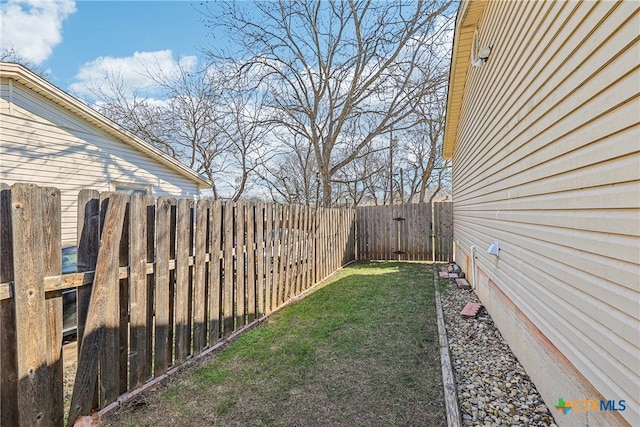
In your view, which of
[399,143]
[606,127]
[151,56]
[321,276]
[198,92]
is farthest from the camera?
[399,143]

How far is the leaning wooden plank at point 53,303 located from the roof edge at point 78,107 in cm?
621

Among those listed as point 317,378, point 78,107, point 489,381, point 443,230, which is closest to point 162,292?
point 317,378

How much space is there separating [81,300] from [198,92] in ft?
47.2

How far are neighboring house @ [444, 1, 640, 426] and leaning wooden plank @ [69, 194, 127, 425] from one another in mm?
3066

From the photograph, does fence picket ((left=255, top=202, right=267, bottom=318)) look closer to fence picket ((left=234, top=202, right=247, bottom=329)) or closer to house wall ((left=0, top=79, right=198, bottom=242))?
fence picket ((left=234, top=202, right=247, bottom=329))

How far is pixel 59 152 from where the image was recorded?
727cm

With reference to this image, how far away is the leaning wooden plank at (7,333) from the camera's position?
1.79 m

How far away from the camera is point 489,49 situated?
4.23 metres

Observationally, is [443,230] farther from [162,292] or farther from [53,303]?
[53,303]

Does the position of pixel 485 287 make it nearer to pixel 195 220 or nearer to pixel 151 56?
pixel 195 220

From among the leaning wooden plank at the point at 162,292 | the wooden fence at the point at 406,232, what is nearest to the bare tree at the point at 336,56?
the wooden fence at the point at 406,232

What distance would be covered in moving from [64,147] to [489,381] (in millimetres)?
9232

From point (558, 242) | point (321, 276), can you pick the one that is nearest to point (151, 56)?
point (321, 276)

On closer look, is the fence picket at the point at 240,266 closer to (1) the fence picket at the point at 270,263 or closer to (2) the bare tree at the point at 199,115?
(1) the fence picket at the point at 270,263
